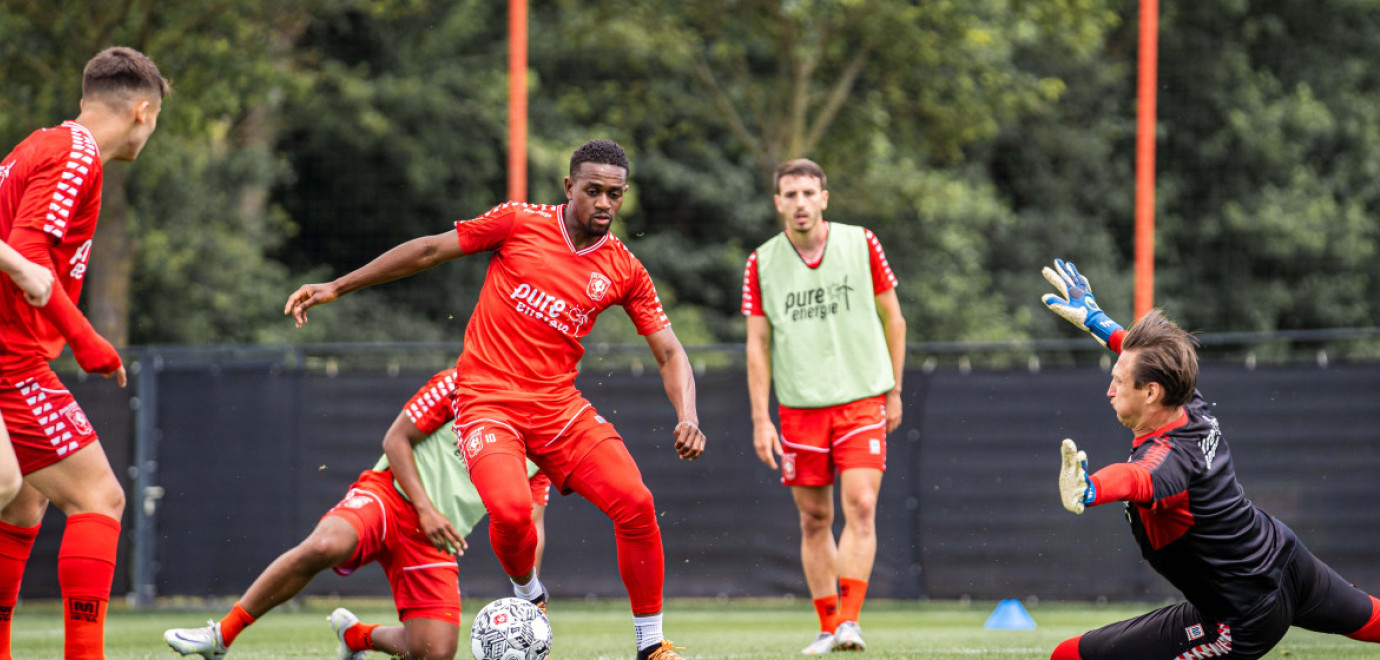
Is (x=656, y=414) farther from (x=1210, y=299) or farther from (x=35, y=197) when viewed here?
(x=1210, y=299)

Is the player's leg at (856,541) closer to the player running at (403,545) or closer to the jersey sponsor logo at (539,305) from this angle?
the player running at (403,545)

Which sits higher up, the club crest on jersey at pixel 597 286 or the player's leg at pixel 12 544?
the club crest on jersey at pixel 597 286

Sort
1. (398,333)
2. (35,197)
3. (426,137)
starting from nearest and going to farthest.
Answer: (35,197) → (398,333) → (426,137)

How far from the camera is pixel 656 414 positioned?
1003 cm

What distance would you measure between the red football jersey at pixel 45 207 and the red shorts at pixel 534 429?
152cm

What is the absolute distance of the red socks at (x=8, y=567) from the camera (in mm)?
5008

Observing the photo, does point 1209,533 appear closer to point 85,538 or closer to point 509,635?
point 509,635

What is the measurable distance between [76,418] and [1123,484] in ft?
11.5

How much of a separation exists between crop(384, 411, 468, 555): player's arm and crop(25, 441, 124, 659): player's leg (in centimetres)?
110

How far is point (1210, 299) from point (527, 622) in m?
18.8

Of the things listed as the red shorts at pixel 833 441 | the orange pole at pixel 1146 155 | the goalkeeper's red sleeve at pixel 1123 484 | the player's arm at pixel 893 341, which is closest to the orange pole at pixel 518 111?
the player's arm at pixel 893 341

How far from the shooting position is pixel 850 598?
666cm

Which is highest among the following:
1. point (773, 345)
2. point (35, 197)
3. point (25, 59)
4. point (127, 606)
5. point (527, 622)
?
point (25, 59)

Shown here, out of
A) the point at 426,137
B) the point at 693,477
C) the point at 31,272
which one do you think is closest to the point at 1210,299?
the point at 426,137
